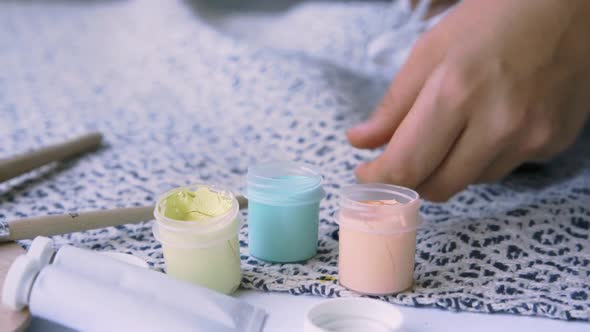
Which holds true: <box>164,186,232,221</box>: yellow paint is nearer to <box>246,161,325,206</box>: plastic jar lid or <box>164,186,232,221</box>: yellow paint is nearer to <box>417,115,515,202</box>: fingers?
<box>246,161,325,206</box>: plastic jar lid

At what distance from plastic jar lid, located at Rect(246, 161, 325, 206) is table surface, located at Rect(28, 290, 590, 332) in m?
0.11

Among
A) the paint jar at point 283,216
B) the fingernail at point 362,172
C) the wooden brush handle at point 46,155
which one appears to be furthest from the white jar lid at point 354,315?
the wooden brush handle at point 46,155

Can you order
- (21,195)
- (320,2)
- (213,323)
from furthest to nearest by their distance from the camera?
(320,2) < (21,195) < (213,323)

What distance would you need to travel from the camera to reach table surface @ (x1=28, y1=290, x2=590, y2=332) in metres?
0.58

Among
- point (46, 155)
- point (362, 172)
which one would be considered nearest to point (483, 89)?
point (362, 172)

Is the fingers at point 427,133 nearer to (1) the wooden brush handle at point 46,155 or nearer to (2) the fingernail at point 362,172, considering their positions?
(2) the fingernail at point 362,172

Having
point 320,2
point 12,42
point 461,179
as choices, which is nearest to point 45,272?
point 461,179

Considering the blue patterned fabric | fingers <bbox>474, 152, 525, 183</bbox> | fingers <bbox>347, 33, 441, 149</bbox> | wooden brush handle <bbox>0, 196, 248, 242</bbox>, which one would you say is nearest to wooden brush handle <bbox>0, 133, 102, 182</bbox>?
the blue patterned fabric

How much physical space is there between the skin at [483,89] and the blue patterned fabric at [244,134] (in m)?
0.08

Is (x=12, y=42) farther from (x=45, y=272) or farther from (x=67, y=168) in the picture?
(x=45, y=272)

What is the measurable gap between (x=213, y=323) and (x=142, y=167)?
0.51m

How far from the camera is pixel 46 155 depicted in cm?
96

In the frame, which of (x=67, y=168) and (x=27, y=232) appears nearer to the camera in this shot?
(x=27, y=232)

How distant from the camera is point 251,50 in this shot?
1250 millimetres
